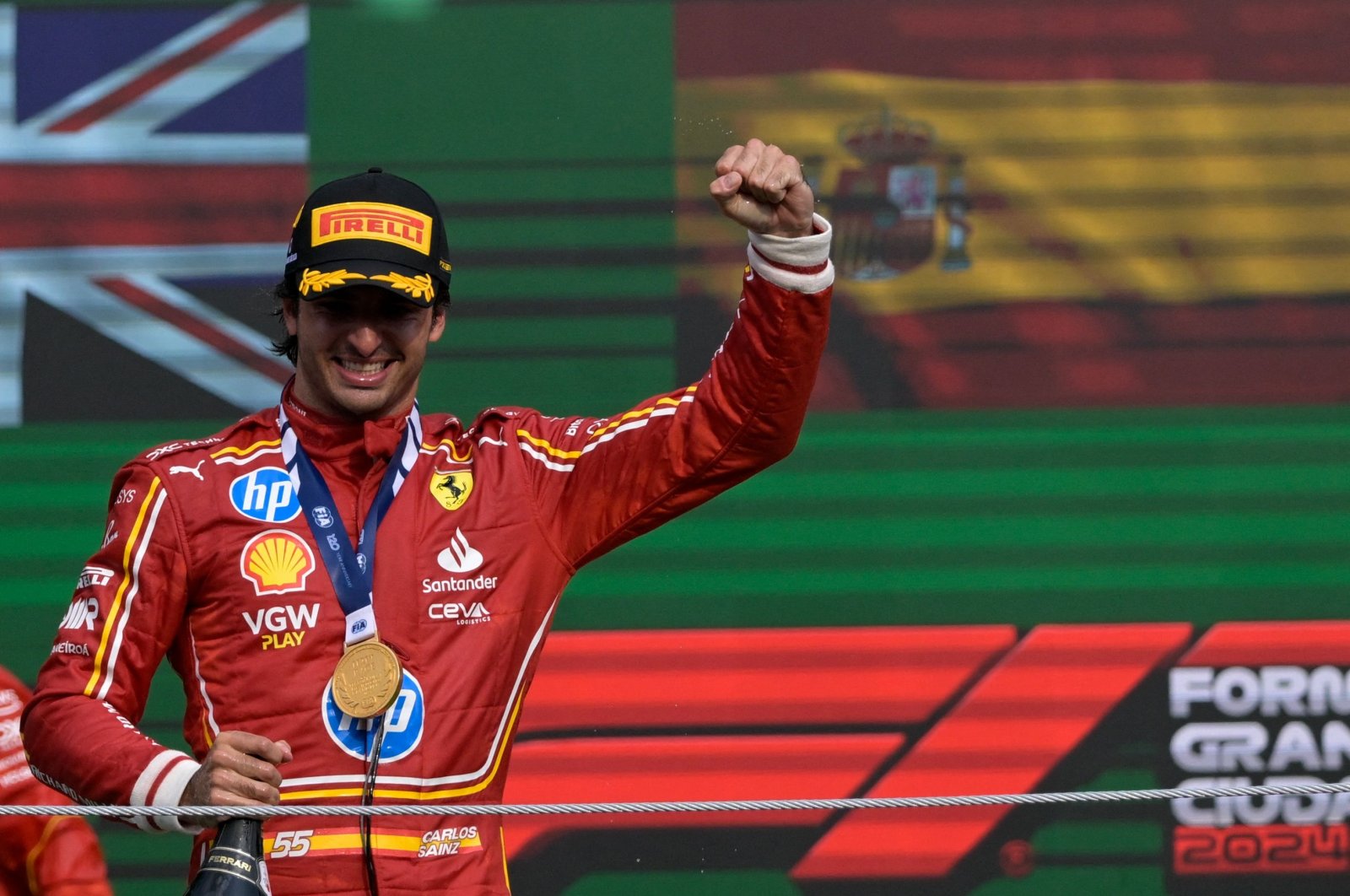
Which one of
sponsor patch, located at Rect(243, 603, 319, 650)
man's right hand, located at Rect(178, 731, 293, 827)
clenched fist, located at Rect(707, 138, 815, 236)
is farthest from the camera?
sponsor patch, located at Rect(243, 603, 319, 650)

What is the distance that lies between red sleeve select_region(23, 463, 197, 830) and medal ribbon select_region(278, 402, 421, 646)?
0.15 m

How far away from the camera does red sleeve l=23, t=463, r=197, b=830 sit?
5.37 ft

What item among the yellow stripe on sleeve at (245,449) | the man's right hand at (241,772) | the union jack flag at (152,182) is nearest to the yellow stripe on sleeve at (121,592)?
the yellow stripe on sleeve at (245,449)

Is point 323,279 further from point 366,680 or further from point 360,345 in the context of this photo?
point 366,680

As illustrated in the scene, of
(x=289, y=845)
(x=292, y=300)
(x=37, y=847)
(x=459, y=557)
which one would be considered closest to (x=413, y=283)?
(x=292, y=300)

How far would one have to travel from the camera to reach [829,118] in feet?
10.2

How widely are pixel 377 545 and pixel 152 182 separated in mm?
1580

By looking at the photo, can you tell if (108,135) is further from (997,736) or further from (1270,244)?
(1270,244)

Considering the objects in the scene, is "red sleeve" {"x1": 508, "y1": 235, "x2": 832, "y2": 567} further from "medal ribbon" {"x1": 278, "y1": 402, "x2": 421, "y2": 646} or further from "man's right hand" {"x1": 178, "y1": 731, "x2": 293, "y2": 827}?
"man's right hand" {"x1": 178, "y1": 731, "x2": 293, "y2": 827}

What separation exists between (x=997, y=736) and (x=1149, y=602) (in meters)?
0.39

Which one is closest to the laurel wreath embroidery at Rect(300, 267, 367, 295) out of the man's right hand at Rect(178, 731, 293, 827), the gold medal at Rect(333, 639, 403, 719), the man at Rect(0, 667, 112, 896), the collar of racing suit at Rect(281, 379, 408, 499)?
the collar of racing suit at Rect(281, 379, 408, 499)

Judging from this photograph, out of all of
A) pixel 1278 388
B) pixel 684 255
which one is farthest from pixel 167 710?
pixel 1278 388

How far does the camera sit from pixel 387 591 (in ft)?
5.95

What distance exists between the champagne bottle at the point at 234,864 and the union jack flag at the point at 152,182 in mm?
1624
